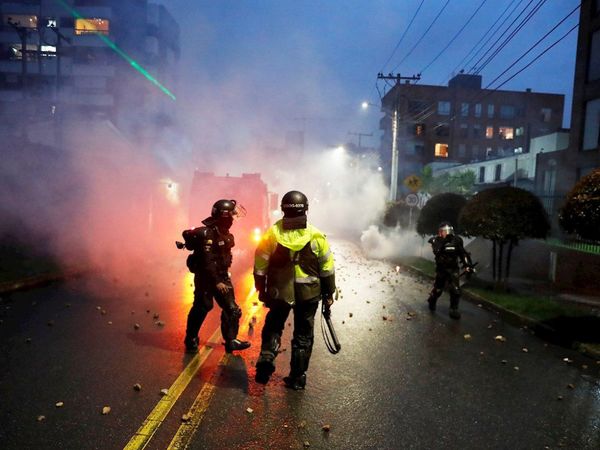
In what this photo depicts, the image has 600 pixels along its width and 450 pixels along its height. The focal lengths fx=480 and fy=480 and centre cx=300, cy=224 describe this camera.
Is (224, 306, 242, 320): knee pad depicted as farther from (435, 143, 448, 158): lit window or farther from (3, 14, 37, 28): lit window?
(435, 143, 448, 158): lit window

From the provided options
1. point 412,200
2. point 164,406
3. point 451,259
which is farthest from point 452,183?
point 164,406

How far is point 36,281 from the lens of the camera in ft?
36.2

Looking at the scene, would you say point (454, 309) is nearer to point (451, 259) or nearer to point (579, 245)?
point (451, 259)

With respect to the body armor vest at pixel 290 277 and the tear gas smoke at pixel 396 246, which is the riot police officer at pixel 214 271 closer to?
the body armor vest at pixel 290 277

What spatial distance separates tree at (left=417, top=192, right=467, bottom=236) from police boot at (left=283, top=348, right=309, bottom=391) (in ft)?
41.9

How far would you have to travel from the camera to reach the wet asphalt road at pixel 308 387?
390 cm

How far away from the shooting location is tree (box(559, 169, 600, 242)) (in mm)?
7152

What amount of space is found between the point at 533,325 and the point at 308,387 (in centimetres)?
524

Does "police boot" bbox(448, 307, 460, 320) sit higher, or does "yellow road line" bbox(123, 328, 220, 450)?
"yellow road line" bbox(123, 328, 220, 450)

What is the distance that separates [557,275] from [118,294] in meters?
11.8

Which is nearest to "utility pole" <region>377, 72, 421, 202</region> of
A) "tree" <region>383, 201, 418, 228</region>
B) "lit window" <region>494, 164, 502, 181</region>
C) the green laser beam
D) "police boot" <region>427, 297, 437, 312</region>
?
"tree" <region>383, 201, 418, 228</region>

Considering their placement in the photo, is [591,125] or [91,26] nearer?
[591,125]

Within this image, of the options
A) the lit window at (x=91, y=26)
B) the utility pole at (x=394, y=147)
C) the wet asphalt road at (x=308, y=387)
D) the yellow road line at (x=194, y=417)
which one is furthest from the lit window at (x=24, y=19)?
the yellow road line at (x=194, y=417)

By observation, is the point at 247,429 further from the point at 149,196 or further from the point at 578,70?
the point at 578,70
